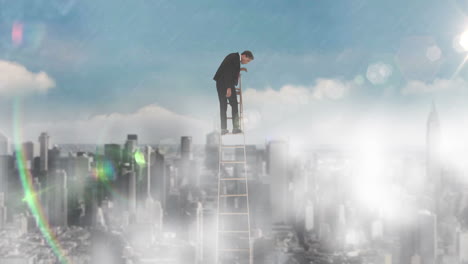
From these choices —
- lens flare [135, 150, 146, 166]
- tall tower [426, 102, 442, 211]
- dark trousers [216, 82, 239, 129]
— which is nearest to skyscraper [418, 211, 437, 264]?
tall tower [426, 102, 442, 211]

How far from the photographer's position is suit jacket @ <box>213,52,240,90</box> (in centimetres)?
300

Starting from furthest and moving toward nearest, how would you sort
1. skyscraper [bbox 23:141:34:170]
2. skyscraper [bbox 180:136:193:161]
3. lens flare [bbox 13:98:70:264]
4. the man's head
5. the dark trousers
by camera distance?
skyscraper [bbox 180:136:193:161] < skyscraper [bbox 23:141:34:170] < lens flare [bbox 13:98:70:264] < the dark trousers < the man's head

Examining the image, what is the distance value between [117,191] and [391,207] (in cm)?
2007

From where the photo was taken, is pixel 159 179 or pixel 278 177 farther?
pixel 278 177

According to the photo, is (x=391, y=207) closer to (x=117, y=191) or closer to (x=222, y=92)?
(x=117, y=191)

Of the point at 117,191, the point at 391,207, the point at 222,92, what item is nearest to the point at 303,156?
the point at 391,207

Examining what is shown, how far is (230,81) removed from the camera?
3.05m

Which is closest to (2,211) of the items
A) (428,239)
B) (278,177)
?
(278,177)

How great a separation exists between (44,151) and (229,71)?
35.0m

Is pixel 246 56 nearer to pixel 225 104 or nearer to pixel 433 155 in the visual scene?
pixel 225 104

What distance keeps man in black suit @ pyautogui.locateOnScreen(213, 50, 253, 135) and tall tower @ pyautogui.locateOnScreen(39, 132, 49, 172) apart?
33134 mm

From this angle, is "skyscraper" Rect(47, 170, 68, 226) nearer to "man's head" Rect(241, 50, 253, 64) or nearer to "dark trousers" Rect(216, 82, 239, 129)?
"dark trousers" Rect(216, 82, 239, 129)

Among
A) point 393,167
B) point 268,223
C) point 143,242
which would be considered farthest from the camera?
point 393,167

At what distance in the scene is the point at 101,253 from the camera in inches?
791
